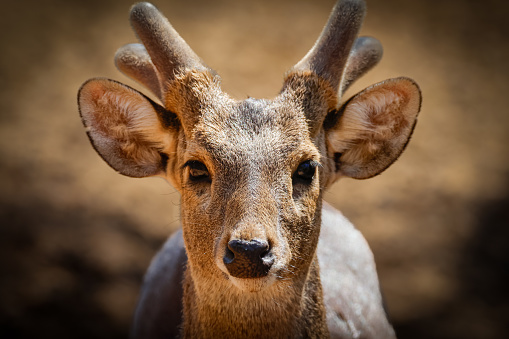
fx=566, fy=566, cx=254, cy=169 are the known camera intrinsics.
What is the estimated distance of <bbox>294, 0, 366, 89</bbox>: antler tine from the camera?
2.80 meters

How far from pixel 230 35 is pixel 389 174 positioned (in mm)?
3696

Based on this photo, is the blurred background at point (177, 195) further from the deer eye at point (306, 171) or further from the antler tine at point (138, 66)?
the deer eye at point (306, 171)

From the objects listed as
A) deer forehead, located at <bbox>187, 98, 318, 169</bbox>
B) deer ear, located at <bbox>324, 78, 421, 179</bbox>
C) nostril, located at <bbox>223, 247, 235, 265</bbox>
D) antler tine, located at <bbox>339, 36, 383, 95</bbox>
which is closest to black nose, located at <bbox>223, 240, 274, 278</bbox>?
nostril, located at <bbox>223, 247, 235, 265</bbox>

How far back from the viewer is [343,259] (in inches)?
157

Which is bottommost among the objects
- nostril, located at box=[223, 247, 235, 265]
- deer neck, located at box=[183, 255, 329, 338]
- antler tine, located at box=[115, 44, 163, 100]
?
deer neck, located at box=[183, 255, 329, 338]

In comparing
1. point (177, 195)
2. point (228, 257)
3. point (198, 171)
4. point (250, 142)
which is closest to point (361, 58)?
point (250, 142)

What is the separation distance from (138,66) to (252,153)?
118 cm

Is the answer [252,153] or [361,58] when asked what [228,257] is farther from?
[361,58]

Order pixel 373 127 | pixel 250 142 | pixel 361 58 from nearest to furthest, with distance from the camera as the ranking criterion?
pixel 250 142 < pixel 373 127 < pixel 361 58

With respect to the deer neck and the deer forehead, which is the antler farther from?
the deer neck

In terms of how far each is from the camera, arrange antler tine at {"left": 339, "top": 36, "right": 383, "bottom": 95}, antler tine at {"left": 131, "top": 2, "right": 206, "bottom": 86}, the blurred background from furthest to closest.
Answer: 1. the blurred background
2. antler tine at {"left": 339, "top": 36, "right": 383, "bottom": 95}
3. antler tine at {"left": 131, "top": 2, "right": 206, "bottom": 86}

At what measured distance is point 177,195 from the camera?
22.8 feet

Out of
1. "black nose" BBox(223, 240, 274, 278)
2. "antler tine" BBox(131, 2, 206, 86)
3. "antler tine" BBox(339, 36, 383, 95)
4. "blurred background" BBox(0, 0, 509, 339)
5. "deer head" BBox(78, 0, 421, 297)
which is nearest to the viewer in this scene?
"black nose" BBox(223, 240, 274, 278)

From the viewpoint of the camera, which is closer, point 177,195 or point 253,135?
point 253,135
